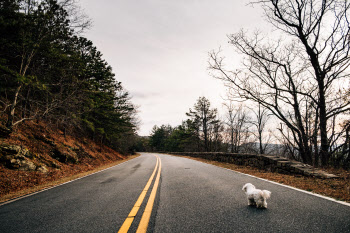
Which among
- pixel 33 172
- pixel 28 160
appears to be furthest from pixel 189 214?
pixel 28 160

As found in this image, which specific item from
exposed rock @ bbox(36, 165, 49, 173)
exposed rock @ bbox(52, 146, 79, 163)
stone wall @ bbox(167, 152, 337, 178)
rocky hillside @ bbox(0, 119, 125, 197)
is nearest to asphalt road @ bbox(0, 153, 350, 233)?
stone wall @ bbox(167, 152, 337, 178)

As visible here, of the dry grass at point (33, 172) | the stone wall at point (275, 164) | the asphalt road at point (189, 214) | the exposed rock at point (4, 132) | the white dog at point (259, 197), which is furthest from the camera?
the exposed rock at point (4, 132)

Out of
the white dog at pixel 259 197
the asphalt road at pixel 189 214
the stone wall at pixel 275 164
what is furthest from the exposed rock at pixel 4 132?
the stone wall at pixel 275 164

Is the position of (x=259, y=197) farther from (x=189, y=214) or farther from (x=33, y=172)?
(x=33, y=172)

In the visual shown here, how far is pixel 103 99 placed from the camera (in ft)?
59.3

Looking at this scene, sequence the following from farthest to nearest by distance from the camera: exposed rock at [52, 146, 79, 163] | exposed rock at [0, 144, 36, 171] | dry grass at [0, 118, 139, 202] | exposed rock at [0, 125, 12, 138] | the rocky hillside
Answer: exposed rock at [52, 146, 79, 163] < exposed rock at [0, 125, 12, 138] < exposed rock at [0, 144, 36, 171] < the rocky hillside < dry grass at [0, 118, 139, 202]

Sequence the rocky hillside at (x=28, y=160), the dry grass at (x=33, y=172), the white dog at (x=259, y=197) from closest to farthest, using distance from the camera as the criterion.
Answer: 1. the white dog at (x=259, y=197)
2. the dry grass at (x=33, y=172)
3. the rocky hillside at (x=28, y=160)

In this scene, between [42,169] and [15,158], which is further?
[42,169]

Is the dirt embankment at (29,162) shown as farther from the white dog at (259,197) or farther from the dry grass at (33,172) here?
the white dog at (259,197)

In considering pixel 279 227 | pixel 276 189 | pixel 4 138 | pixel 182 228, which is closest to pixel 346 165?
pixel 276 189

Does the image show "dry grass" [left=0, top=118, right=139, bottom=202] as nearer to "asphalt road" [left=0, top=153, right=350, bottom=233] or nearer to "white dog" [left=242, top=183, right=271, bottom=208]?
"asphalt road" [left=0, top=153, right=350, bottom=233]

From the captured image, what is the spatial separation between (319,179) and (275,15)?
9.29 meters

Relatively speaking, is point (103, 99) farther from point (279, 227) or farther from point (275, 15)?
point (279, 227)

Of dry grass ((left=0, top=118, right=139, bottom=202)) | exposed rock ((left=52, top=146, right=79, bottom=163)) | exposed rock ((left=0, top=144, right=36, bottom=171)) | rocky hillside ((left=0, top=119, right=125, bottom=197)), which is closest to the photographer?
dry grass ((left=0, top=118, right=139, bottom=202))
